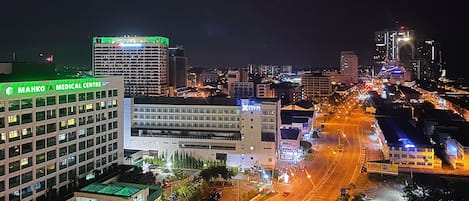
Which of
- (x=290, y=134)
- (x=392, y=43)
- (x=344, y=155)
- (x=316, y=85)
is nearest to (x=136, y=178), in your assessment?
(x=290, y=134)

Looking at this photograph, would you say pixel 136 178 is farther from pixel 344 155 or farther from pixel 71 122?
pixel 344 155

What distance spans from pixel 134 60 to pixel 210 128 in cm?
3106

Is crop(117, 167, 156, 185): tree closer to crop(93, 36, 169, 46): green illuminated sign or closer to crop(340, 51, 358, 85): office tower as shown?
crop(93, 36, 169, 46): green illuminated sign

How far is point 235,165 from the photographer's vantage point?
27.1 meters

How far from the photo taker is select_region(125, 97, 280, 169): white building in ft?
89.5

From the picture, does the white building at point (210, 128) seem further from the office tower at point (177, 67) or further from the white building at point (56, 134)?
the office tower at point (177, 67)

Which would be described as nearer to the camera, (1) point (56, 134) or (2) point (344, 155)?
(1) point (56, 134)

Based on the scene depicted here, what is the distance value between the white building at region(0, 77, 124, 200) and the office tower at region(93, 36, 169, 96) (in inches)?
1415

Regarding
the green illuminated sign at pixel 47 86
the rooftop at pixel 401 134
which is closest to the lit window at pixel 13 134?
the green illuminated sign at pixel 47 86

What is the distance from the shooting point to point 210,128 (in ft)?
96.0

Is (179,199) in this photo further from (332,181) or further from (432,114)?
(432,114)

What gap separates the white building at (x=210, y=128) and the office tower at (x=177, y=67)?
3488 centimetres

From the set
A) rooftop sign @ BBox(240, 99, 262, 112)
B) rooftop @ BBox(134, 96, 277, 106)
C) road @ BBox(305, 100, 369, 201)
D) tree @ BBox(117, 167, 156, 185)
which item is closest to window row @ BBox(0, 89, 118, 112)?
tree @ BBox(117, 167, 156, 185)

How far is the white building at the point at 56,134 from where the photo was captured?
49.3ft
